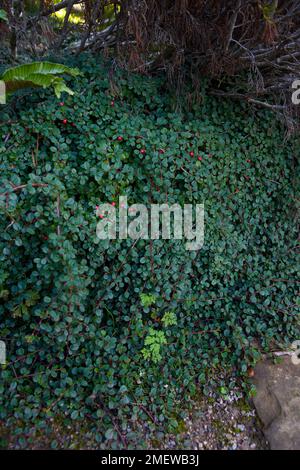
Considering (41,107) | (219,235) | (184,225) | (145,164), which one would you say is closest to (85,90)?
(41,107)

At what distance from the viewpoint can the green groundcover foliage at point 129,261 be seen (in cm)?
259

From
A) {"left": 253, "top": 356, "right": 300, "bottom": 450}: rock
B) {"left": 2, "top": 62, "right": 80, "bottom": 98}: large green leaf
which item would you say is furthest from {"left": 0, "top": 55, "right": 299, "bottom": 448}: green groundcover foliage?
{"left": 2, "top": 62, "right": 80, "bottom": 98}: large green leaf

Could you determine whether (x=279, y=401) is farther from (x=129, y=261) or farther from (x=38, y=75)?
(x=38, y=75)

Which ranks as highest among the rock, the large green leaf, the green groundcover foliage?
the large green leaf

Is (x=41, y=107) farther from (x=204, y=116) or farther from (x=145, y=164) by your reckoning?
(x=204, y=116)

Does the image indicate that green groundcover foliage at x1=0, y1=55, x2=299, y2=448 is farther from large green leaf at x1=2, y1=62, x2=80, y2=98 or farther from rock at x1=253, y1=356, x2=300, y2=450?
large green leaf at x1=2, y1=62, x2=80, y2=98

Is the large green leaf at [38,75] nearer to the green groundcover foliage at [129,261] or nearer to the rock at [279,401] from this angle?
the green groundcover foliage at [129,261]

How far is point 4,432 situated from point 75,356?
25.6 inches

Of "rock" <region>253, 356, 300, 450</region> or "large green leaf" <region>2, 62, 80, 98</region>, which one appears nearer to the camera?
"large green leaf" <region>2, 62, 80, 98</region>

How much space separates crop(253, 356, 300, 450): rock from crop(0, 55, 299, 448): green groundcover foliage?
174 millimetres

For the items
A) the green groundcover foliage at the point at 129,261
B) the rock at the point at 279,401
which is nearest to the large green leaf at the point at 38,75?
the green groundcover foliage at the point at 129,261

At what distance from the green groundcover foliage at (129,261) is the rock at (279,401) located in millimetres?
174

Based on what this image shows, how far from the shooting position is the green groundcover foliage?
2590mm

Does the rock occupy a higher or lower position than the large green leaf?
lower
